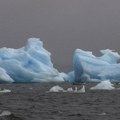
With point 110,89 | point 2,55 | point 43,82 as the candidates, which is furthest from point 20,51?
point 110,89

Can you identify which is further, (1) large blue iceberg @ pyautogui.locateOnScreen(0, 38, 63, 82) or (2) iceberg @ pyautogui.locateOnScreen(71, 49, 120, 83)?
(2) iceberg @ pyautogui.locateOnScreen(71, 49, 120, 83)

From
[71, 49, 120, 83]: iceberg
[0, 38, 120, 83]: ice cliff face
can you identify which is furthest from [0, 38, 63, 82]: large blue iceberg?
[71, 49, 120, 83]: iceberg

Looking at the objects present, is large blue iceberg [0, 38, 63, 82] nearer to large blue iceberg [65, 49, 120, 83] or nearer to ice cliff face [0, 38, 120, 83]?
ice cliff face [0, 38, 120, 83]

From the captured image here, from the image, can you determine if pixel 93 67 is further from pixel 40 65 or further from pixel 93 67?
pixel 40 65

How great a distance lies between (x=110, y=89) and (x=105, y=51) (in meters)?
18.0

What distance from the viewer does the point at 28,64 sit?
67000 millimetres

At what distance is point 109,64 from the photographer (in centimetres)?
6781

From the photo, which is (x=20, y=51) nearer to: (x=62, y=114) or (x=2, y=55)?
(x=2, y=55)

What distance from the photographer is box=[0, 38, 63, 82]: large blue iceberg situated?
65113 millimetres

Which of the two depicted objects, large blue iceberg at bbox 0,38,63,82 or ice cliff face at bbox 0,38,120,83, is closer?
large blue iceberg at bbox 0,38,63,82

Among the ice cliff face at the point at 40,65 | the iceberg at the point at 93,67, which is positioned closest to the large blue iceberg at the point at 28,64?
the ice cliff face at the point at 40,65

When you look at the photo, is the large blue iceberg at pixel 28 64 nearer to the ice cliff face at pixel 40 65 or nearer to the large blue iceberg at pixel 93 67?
the ice cliff face at pixel 40 65

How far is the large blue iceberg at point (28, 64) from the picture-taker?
214ft

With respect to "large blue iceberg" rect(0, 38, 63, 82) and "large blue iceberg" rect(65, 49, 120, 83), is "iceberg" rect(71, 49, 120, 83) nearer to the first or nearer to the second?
"large blue iceberg" rect(65, 49, 120, 83)
